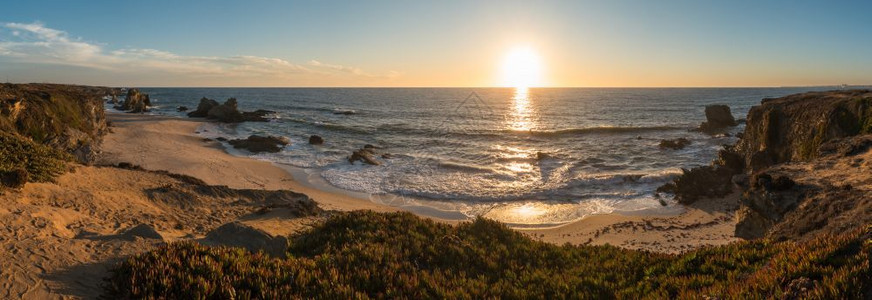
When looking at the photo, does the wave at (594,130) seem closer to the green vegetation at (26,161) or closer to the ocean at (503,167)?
the ocean at (503,167)

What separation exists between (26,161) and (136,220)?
4.30m

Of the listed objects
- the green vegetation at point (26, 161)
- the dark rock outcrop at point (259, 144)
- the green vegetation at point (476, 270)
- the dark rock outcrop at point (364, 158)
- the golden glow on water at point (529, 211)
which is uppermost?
the green vegetation at point (26, 161)

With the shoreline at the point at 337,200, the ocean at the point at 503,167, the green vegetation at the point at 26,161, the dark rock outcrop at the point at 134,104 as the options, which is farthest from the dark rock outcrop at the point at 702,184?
the dark rock outcrop at the point at 134,104

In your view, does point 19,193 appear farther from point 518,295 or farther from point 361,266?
point 518,295

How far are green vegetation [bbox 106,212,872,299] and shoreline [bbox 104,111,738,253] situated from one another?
22.6 ft

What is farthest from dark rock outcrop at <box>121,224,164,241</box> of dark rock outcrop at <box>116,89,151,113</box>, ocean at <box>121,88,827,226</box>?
dark rock outcrop at <box>116,89,151,113</box>

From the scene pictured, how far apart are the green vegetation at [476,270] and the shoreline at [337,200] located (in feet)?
22.6

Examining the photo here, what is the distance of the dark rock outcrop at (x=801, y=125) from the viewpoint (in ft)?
56.5

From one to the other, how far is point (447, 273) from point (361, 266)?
159 cm

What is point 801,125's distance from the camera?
19.9 meters

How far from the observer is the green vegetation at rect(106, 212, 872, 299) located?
221 inches

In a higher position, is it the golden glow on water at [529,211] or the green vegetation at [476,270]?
the green vegetation at [476,270]

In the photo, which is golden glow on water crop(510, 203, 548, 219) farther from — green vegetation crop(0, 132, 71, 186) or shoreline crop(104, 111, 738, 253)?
green vegetation crop(0, 132, 71, 186)

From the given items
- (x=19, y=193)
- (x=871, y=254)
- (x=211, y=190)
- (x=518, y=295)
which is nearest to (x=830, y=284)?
(x=871, y=254)
